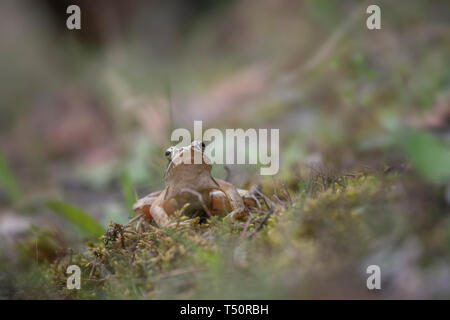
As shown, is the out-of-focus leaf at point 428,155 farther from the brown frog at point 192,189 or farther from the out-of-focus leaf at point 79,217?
the out-of-focus leaf at point 79,217

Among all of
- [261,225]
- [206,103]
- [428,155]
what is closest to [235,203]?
[261,225]

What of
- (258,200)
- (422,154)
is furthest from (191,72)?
(422,154)

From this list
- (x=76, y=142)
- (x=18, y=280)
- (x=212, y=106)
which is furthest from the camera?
(x=76, y=142)

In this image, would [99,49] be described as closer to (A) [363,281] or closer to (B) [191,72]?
(B) [191,72]

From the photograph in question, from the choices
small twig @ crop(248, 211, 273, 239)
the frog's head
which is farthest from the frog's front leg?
small twig @ crop(248, 211, 273, 239)

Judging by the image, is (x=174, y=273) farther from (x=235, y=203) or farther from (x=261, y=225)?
(x=235, y=203)
